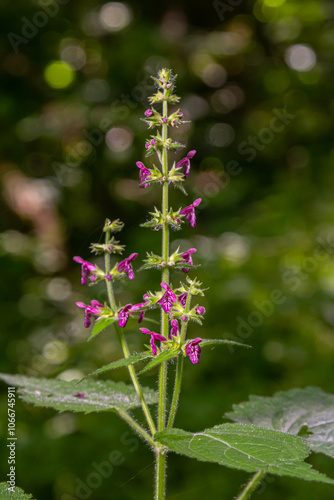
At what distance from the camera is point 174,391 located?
147 centimetres

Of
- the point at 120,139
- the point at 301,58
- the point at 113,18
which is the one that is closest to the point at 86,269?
the point at 120,139

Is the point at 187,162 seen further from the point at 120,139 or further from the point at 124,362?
the point at 120,139

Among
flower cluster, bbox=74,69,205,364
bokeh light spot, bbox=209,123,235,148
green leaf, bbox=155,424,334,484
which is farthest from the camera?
bokeh light spot, bbox=209,123,235,148

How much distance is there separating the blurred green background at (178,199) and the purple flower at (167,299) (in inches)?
117

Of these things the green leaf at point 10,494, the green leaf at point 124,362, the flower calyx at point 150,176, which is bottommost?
the green leaf at point 10,494

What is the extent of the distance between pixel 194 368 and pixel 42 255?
2.54 m

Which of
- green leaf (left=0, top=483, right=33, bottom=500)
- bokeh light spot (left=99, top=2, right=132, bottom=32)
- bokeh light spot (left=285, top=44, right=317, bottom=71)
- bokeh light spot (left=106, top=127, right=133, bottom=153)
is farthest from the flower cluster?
bokeh light spot (left=285, top=44, right=317, bottom=71)

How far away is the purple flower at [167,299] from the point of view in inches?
59.4

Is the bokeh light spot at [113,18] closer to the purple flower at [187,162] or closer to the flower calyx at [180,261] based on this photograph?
the purple flower at [187,162]

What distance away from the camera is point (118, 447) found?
4.37 metres

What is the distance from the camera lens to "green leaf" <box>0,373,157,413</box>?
1.82m

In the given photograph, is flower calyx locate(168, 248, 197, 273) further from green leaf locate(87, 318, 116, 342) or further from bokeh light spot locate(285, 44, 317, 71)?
bokeh light spot locate(285, 44, 317, 71)

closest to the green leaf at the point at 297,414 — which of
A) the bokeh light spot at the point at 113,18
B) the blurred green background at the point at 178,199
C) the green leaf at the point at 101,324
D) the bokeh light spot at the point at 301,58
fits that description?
the green leaf at the point at 101,324

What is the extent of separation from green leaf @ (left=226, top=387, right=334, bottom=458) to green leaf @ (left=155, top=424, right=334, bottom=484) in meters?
0.58
